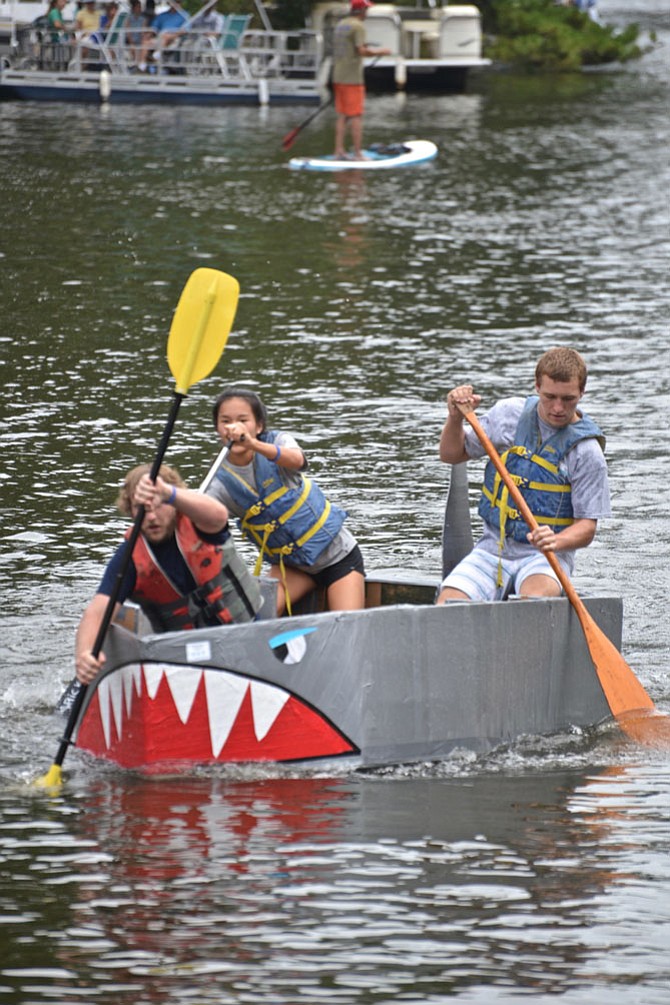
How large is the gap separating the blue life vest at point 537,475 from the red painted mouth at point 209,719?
4.11ft

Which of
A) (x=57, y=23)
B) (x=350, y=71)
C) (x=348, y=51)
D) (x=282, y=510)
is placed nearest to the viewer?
(x=282, y=510)

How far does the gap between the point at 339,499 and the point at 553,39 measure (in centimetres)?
3323

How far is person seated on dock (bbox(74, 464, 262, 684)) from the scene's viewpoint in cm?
680

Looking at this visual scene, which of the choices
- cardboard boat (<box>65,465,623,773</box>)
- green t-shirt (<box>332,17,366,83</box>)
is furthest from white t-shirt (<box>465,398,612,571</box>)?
green t-shirt (<box>332,17,366,83</box>)

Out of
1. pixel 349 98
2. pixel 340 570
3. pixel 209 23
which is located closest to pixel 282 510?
pixel 340 570

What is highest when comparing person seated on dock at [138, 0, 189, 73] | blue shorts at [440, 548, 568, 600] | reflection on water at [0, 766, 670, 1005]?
person seated on dock at [138, 0, 189, 73]

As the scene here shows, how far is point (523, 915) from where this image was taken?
5.80 meters

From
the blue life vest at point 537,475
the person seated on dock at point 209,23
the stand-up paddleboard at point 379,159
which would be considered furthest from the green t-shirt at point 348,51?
the blue life vest at point 537,475

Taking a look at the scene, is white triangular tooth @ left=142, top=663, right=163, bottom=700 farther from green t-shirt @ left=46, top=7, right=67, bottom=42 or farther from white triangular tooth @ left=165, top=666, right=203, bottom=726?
green t-shirt @ left=46, top=7, right=67, bottom=42

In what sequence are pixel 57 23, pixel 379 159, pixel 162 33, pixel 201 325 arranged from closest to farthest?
pixel 201 325, pixel 379 159, pixel 57 23, pixel 162 33

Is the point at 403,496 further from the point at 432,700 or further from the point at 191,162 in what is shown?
the point at 191,162

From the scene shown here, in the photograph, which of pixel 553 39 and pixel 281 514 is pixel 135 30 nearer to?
pixel 553 39

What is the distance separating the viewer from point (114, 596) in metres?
6.80

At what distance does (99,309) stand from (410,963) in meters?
11.4
